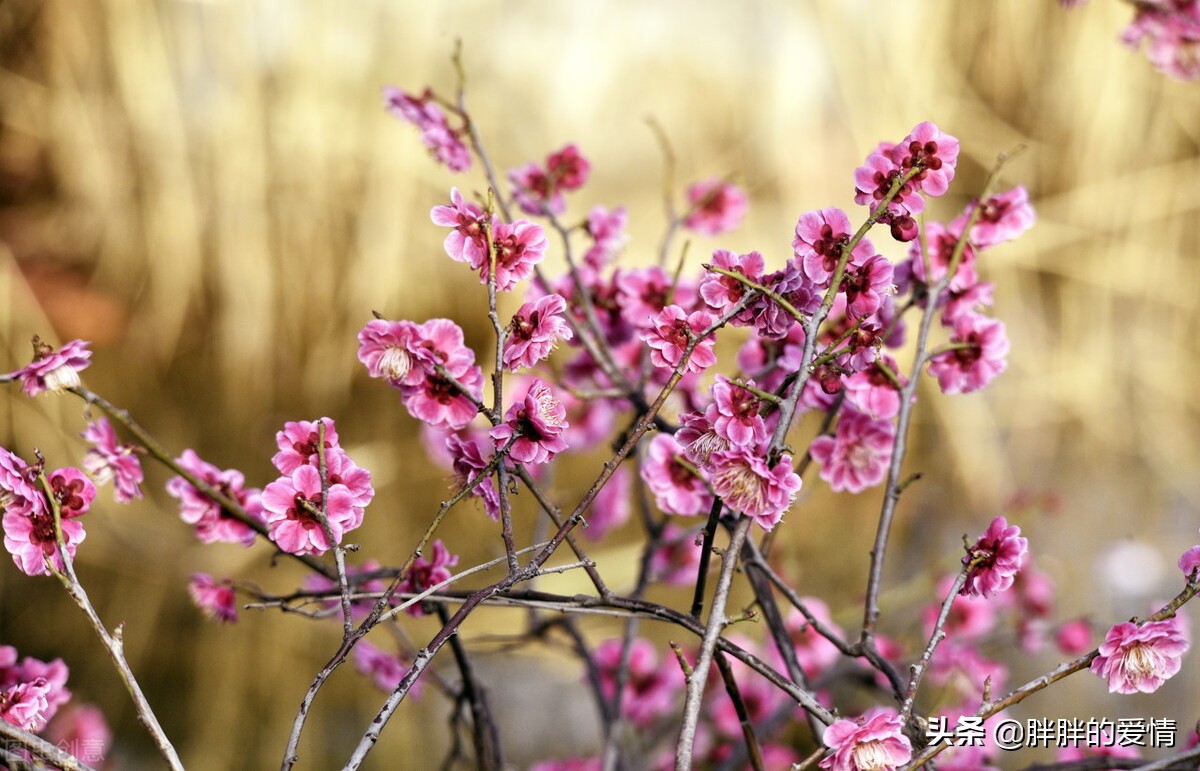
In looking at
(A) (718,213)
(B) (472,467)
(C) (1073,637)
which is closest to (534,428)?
(B) (472,467)

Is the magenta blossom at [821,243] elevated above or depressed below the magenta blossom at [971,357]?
below

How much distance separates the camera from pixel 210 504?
0.66 meters

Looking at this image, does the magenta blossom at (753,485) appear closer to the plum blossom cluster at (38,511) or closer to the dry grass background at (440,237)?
the plum blossom cluster at (38,511)

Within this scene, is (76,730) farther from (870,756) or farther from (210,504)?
(870,756)

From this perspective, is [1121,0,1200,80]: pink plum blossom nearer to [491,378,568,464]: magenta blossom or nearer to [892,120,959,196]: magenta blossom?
[892,120,959,196]: magenta blossom

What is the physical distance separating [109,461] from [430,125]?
358 millimetres

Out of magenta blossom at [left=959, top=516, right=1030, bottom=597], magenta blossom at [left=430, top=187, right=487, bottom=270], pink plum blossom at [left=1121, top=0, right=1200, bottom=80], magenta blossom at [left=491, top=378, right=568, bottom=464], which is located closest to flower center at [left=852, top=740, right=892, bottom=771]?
magenta blossom at [left=959, top=516, right=1030, bottom=597]

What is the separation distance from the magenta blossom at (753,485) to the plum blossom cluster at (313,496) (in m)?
0.20

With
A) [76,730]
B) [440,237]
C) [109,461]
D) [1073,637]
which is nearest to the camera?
[109,461]

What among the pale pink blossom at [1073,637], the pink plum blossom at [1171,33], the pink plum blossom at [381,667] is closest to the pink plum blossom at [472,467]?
the pink plum blossom at [381,667]

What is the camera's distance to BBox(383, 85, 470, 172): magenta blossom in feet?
2.63

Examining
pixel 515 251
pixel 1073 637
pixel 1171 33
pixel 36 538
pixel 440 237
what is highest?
pixel 440 237

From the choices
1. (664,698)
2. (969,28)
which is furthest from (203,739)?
(969,28)

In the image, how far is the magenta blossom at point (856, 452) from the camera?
2.21 feet
